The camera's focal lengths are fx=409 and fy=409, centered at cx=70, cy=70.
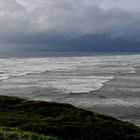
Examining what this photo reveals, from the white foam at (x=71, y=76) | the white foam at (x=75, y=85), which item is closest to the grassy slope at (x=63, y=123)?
the white foam at (x=75, y=85)

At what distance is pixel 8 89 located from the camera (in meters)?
59.4

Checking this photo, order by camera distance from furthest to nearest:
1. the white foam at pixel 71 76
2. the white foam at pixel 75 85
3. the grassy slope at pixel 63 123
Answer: the white foam at pixel 71 76 < the white foam at pixel 75 85 < the grassy slope at pixel 63 123

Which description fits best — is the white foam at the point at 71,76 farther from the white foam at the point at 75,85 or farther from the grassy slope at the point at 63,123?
the grassy slope at the point at 63,123

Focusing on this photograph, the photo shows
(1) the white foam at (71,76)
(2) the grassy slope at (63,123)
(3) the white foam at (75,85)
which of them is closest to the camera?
(2) the grassy slope at (63,123)

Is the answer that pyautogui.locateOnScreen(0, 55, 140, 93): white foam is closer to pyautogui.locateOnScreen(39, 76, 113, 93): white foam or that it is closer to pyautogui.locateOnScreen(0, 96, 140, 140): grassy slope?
pyautogui.locateOnScreen(39, 76, 113, 93): white foam

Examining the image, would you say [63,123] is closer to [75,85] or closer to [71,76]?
[75,85]

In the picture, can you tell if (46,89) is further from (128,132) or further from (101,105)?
(128,132)

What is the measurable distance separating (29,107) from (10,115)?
3.48 m

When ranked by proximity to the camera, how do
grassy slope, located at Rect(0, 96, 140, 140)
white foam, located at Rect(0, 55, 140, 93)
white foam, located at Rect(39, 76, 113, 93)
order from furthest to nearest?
white foam, located at Rect(0, 55, 140, 93), white foam, located at Rect(39, 76, 113, 93), grassy slope, located at Rect(0, 96, 140, 140)

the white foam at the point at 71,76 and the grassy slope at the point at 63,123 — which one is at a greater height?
the grassy slope at the point at 63,123

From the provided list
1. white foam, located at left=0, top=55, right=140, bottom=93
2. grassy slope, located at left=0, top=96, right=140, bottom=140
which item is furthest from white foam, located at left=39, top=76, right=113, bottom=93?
grassy slope, located at left=0, top=96, right=140, bottom=140

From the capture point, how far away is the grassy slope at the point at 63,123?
22438 mm

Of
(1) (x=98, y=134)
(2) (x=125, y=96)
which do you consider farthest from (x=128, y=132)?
(2) (x=125, y=96)

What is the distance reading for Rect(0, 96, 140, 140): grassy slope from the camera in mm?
22438
